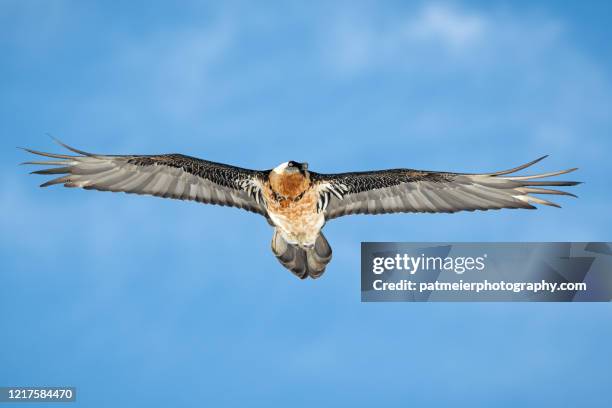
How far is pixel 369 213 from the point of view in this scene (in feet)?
73.9

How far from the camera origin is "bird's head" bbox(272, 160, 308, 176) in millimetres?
21500

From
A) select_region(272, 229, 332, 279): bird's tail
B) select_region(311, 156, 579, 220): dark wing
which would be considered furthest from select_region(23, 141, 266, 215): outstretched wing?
select_region(311, 156, 579, 220): dark wing

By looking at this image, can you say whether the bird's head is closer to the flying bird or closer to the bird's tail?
the flying bird

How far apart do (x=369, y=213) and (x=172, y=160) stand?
3385 mm

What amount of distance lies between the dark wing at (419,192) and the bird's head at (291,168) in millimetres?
342

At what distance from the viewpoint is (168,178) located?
2234 cm

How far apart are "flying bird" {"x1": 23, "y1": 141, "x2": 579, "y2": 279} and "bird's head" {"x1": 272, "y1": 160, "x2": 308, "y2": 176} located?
0.05m

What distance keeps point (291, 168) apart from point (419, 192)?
2.38 m

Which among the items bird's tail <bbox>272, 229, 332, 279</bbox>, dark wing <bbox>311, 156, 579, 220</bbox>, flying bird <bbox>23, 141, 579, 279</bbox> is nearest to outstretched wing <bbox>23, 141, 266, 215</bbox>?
flying bird <bbox>23, 141, 579, 279</bbox>

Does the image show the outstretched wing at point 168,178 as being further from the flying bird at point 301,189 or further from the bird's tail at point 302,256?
the bird's tail at point 302,256

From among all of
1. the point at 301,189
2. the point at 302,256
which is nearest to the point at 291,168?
the point at 301,189

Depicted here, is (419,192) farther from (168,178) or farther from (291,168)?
(168,178)

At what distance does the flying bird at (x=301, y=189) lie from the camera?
21.9m

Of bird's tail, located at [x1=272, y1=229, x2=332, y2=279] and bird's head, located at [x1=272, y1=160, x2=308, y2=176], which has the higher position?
bird's head, located at [x1=272, y1=160, x2=308, y2=176]
